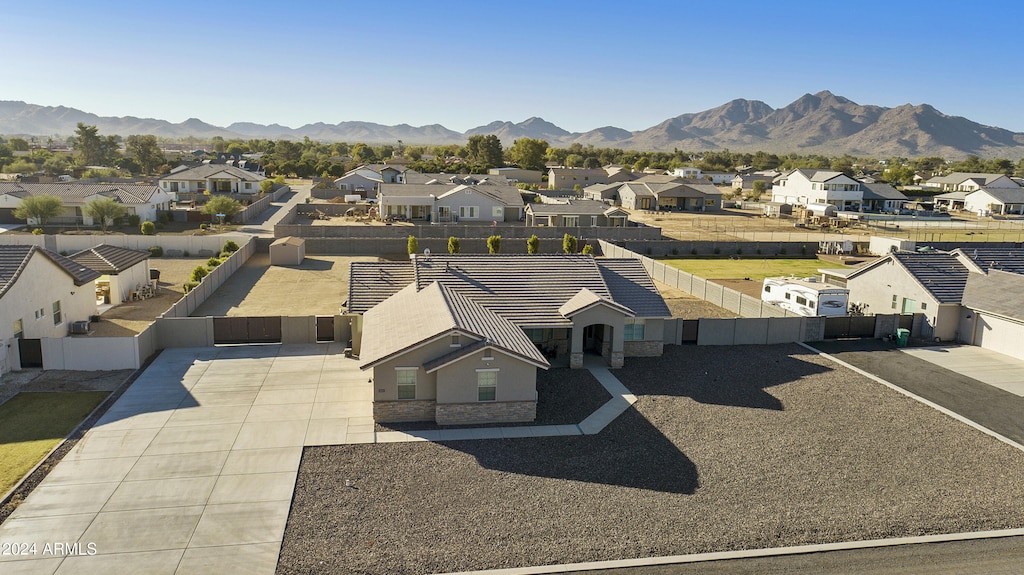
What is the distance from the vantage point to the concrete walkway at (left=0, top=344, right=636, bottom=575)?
44.8 ft

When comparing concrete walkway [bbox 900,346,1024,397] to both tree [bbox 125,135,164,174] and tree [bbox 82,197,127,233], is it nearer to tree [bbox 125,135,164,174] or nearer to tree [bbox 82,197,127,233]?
tree [bbox 82,197,127,233]

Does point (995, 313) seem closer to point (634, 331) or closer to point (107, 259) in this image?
point (634, 331)

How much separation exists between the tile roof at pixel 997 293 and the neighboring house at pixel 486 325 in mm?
15352

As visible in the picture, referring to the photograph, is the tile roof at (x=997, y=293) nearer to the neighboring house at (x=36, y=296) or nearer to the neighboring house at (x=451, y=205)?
the neighboring house at (x=36, y=296)

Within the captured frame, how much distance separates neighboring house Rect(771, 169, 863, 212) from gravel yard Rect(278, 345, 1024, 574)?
80387 millimetres

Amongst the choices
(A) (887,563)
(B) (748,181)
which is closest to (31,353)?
(A) (887,563)

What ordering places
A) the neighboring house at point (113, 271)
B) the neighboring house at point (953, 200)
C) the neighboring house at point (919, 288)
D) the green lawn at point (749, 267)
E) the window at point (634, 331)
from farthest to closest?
the neighboring house at point (953, 200), the green lawn at point (749, 267), the neighboring house at point (113, 271), the neighboring house at point (919, 288), the window at point (634, 331)

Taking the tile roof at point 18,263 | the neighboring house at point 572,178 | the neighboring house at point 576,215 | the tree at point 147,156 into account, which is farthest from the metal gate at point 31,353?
the tree at point 147,156

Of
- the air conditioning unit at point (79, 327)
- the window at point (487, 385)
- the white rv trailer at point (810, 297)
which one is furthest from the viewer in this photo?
the white rv trailer at point (810, 297)

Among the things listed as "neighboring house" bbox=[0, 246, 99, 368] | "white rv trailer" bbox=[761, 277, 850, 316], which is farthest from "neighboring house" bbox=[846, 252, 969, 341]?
"neighboring house" bbox=[0, 246, 99, 368]

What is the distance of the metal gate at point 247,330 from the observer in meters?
27.6

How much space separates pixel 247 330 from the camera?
27812 millimetres

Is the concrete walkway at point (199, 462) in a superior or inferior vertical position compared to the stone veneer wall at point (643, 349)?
inferior

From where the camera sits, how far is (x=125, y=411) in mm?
20594
